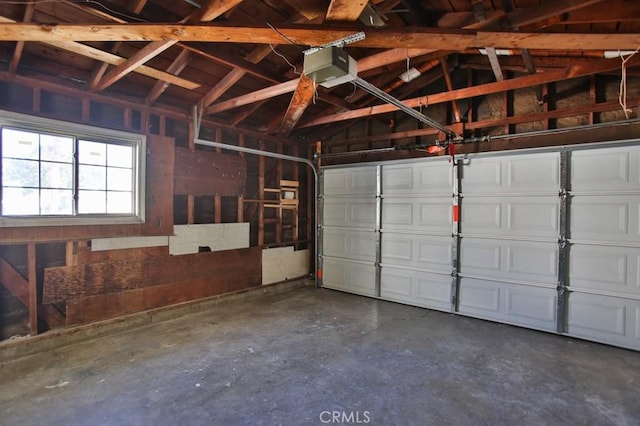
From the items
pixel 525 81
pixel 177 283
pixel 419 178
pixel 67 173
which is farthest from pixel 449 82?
pixel 67 173

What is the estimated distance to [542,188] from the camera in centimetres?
365

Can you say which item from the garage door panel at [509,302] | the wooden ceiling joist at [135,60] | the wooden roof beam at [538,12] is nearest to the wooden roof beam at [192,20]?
the wooden ceiling joist at [135,60]

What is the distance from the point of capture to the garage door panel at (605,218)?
3.20m

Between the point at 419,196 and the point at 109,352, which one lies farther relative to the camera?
the point at 419,196

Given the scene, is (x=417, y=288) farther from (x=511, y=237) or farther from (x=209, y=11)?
(x=209, y=11)

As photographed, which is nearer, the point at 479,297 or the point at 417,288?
the point at 479,297

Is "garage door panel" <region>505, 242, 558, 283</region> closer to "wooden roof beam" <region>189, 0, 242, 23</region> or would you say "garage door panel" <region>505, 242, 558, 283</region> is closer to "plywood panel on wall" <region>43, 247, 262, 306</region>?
"plywood panel on wall" <region>43, 247, 262, 306</region>

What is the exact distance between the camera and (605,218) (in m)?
3.32

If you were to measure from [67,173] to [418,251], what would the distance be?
167 inches

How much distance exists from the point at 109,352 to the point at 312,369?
1.93 metres

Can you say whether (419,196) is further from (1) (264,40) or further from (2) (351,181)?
(1) (264,40)

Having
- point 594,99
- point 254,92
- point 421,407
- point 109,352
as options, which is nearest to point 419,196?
point 594,99

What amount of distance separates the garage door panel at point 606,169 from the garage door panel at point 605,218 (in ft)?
0.35

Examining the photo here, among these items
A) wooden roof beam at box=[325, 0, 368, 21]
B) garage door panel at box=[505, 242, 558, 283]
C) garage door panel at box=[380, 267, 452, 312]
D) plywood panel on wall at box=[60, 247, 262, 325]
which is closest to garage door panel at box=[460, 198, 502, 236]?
garage door panel at box=[505, 242, 558, 283]
